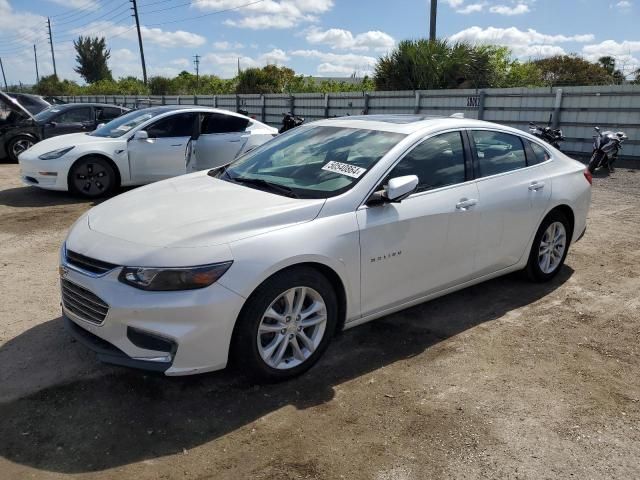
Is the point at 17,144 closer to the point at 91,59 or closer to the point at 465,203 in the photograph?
the point at 465,203

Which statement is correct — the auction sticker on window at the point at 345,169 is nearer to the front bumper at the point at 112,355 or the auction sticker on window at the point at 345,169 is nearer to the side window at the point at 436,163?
the side window at the point at 436,163

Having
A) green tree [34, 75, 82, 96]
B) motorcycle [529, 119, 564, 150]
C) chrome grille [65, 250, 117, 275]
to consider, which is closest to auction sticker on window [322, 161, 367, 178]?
chrome grille [65, 250, 117, 275]

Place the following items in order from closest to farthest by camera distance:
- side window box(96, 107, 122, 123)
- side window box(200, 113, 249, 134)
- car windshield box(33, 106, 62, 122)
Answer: side window box(200, 113, 249, 134) < car windshield box(33, 106, 62, 122) < side window box(96, 107, 122, 123)

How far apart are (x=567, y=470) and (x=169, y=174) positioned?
301 inches

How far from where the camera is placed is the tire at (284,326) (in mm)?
2994

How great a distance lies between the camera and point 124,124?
8.93m

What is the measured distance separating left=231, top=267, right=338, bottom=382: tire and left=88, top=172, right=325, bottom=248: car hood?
1.11ft

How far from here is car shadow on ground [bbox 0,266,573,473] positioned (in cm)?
270

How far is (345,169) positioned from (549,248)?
7.85 feet

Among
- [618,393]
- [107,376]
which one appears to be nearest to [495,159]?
[618,393]

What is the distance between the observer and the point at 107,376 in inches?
132

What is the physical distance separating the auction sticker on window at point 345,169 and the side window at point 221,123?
578 centimetres

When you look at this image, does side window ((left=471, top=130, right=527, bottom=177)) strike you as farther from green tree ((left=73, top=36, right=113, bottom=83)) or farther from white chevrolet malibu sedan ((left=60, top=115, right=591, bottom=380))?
green tree ((left=73, top=36, right=113, bottom=83))

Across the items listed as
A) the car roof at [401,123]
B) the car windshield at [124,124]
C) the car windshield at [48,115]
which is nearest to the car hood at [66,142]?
the car windshield at [124,124]
